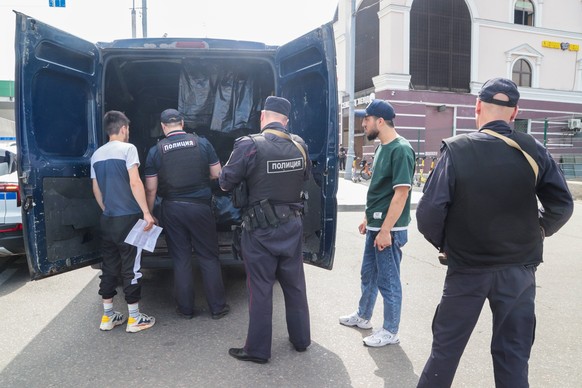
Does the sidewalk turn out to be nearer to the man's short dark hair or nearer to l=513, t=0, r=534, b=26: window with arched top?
the man's short dark hair

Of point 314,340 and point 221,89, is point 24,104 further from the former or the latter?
point 314,340

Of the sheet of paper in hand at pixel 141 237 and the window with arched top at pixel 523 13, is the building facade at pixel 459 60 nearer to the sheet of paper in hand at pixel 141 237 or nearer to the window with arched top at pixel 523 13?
the window with arched top at pixel 523 13

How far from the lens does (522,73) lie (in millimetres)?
25469

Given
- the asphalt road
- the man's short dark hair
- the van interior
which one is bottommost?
the asphalt road

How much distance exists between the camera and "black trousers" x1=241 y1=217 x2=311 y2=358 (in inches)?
125

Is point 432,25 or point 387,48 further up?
point 432,25

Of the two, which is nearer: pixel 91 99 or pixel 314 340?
pixel 314 340

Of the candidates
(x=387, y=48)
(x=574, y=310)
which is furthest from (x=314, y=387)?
(x=387, y=48)

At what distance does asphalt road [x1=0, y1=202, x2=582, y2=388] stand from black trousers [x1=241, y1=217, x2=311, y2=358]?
0.57ft

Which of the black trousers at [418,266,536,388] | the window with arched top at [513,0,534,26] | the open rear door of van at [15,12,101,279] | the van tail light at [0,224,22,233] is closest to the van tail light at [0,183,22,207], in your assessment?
the van tail light at [0,224,22,233]

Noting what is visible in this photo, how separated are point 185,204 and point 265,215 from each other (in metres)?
1.11

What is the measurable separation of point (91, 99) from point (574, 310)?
5.18 meters

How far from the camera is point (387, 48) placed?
21797 mm

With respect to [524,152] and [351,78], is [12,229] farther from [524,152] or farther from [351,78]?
[351,78]
